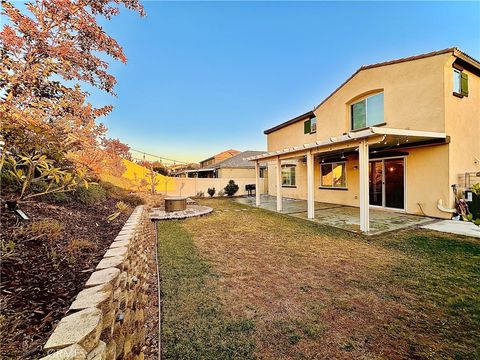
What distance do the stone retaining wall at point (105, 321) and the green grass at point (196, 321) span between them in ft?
1.08

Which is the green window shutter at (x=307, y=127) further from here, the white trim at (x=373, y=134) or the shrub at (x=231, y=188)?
the shrub at (x=231, y=188)

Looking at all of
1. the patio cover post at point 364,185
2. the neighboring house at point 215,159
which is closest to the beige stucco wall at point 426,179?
the patio cover post at point 364,185

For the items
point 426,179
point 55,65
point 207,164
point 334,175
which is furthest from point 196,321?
point 207,164

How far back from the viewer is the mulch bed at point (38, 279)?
4.86 ft

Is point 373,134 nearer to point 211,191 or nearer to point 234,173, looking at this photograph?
point 211,191

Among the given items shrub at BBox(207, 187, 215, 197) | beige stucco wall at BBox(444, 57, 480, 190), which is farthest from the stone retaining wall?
shrub at BBox(207, 187, 215, 197)

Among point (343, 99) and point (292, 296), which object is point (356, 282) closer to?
point (292, 296)

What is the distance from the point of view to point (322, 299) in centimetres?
309

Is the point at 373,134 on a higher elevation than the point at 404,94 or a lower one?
lower

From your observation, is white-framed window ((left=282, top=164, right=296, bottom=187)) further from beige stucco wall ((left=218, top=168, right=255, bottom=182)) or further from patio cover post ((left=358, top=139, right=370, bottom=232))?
patio cover post ((left=358, top=139, right=370, bottom=232))

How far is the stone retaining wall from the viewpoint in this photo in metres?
1.23

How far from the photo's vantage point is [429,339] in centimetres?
230

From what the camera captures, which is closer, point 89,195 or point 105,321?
point 105,321

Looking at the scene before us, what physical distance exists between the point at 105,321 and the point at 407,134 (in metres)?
8.44
